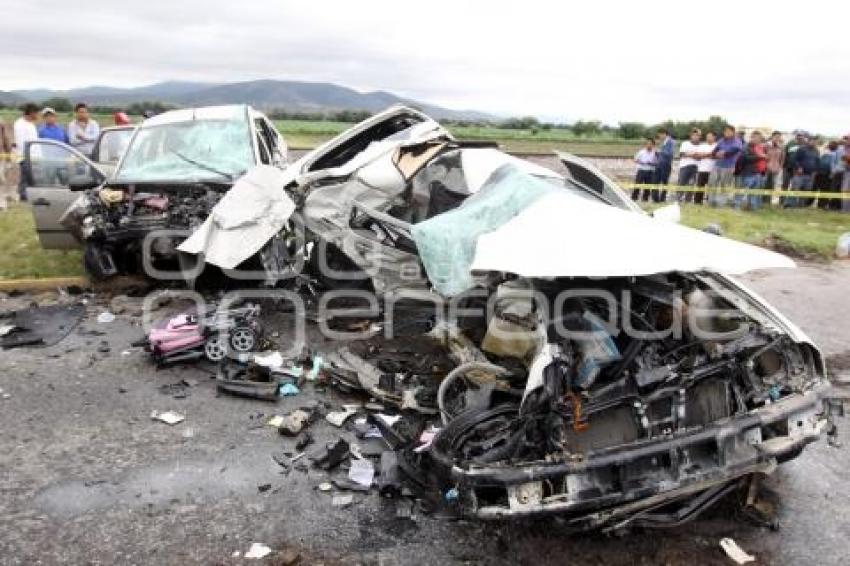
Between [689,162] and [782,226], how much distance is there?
335 cm

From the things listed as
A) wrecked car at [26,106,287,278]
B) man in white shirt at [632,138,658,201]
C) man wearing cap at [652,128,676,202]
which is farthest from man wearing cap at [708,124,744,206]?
wrecked car at [26,106,287,278]

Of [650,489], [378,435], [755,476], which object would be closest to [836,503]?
[755,476]

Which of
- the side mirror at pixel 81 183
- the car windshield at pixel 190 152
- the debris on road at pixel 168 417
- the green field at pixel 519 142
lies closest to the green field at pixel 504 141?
the green field at pixel 519 142

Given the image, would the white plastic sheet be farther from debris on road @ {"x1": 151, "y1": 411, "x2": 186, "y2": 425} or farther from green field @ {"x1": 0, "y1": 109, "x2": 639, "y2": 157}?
green field @ {"x1": 0, "y1": 109, "x2": 639, "y2": 157}

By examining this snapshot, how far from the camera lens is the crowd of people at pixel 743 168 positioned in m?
14.6

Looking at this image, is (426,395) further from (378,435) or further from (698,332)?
(698,332)

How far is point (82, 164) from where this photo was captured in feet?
24.7

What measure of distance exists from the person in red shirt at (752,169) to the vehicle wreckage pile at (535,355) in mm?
10621

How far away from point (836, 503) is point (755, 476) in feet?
1.98

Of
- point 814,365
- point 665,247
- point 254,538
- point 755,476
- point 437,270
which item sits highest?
point 665,247

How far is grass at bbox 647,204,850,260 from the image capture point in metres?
10.8

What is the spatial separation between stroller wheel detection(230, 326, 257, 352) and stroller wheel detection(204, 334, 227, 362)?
0.08 metres

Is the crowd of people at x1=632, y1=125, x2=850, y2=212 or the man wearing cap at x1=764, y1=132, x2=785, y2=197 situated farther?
the man wearing cap at x1=764, y1=132, x2=785, y2=197

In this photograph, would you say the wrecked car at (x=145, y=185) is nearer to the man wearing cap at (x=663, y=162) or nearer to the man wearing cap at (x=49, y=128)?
the man wearing cap at (x=49, y=128)
